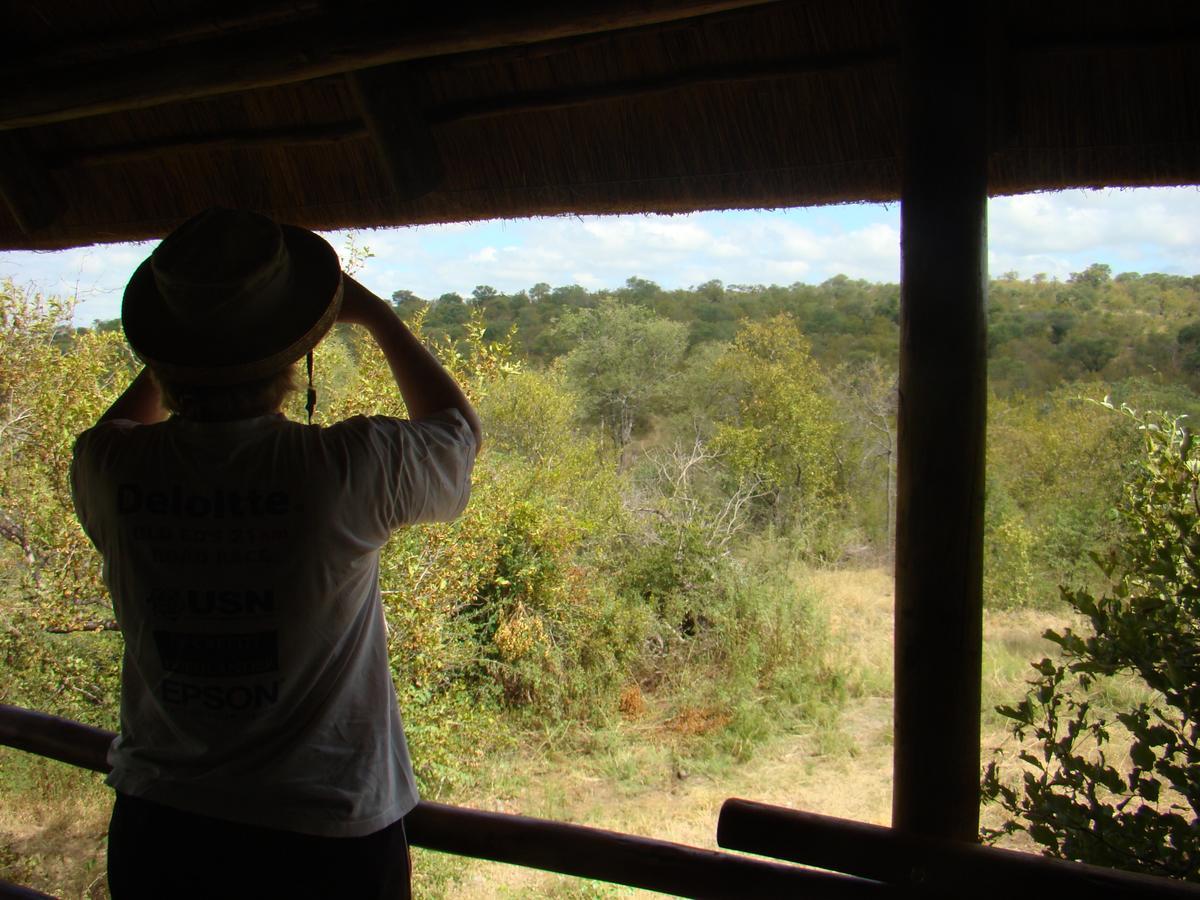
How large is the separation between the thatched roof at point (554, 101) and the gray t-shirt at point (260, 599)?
726 mm

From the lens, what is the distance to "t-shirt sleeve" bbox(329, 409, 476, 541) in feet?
2.76

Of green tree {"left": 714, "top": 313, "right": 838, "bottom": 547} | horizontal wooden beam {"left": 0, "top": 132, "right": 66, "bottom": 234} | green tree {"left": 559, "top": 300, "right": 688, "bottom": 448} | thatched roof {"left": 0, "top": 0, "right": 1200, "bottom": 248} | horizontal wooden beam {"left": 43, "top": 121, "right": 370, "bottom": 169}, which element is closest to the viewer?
thatched roof {"left": 0, "top": 0, "right": 1200, "bottom": 248}

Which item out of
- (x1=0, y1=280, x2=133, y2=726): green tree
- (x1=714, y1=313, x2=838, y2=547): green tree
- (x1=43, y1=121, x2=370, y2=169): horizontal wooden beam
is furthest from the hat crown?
(x1=714, y1=313, x2=838, y2=547): green tree

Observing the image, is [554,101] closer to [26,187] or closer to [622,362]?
[26,187]

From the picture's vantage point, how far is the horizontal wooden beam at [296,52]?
1224 mm

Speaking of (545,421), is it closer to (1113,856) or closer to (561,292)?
(1113,856)

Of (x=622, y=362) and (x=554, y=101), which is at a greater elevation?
(x=622, y=362)

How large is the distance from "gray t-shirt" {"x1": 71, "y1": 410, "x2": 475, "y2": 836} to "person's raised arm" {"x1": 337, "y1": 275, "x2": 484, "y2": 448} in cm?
10

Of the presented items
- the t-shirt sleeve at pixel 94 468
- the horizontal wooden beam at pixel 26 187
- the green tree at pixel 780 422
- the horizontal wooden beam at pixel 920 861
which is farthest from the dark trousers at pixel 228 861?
the green tree at pixel 780 422

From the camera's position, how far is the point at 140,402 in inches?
43.1

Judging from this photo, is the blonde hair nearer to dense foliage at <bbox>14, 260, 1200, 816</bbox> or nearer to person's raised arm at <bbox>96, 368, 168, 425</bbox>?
person's raised arm at <bbox>96, 368, 168, 425</bbox>

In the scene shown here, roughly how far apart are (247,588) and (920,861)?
888 mm

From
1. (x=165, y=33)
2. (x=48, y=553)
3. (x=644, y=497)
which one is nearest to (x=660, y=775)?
(x=644, y=497)

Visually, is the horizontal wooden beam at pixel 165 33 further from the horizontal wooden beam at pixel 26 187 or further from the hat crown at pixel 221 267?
the hat crown at pixel 221 267
